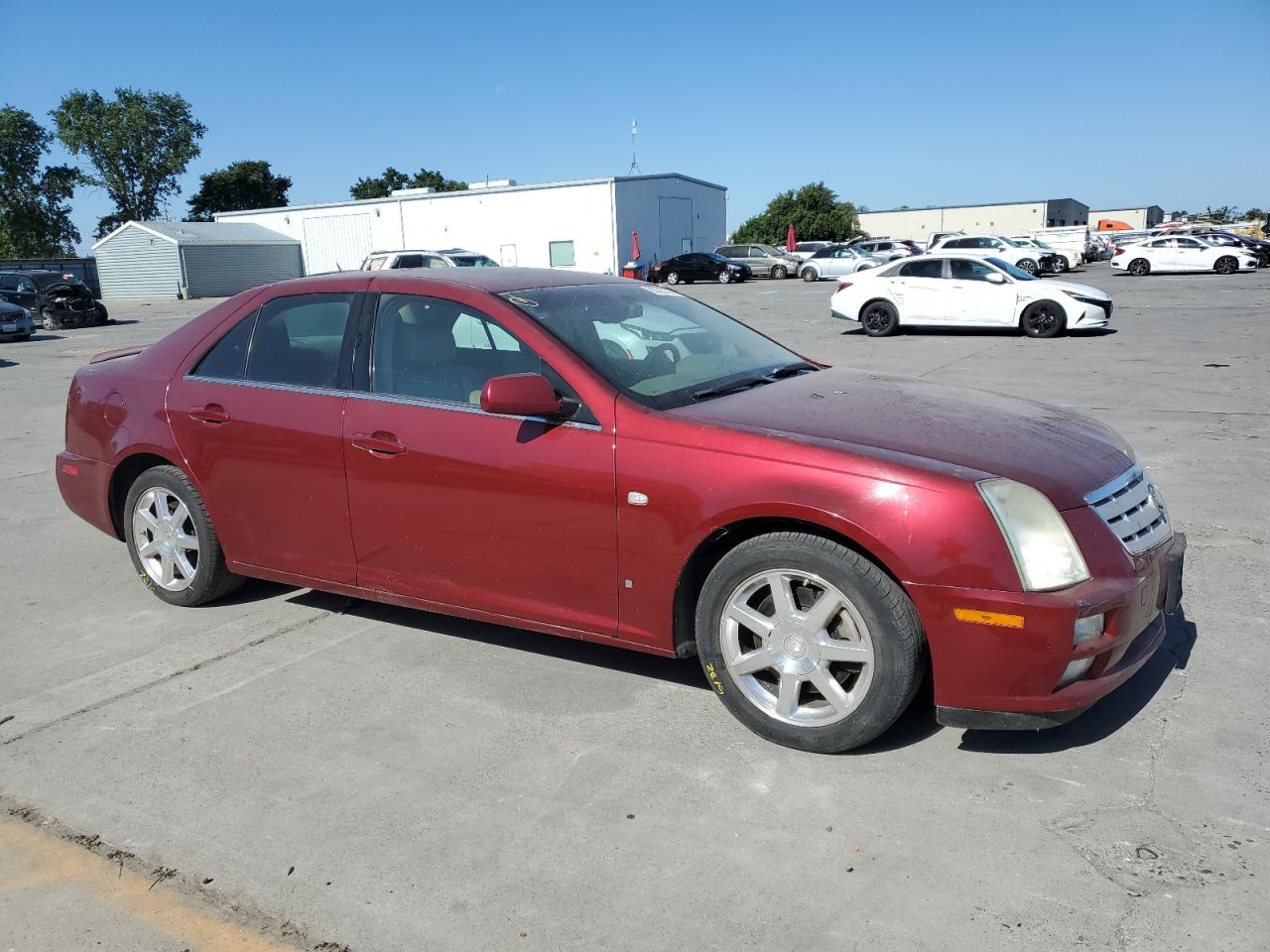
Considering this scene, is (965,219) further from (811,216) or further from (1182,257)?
(1182,257)

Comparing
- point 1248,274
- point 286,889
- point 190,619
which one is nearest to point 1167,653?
point 286,889

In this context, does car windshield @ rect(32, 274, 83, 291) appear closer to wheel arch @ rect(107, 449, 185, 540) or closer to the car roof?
wheel arch @ rect(107, 449, 185, 540)

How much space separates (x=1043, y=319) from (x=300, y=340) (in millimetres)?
15435

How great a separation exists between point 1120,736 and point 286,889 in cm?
272

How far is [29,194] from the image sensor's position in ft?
256

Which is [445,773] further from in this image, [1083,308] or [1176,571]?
[1083,308]

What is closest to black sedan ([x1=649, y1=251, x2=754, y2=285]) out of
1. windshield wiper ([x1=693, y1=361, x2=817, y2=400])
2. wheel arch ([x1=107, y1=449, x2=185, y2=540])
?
wheel arch ([x1=107, y1=449, x2=185, y2=540])

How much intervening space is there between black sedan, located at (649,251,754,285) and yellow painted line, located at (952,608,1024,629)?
39.8 m

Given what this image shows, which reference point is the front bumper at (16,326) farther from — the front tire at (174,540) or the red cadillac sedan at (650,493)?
the front tire at (174,540)

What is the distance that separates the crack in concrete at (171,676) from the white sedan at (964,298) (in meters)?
15.2

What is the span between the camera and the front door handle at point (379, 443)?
162 inches

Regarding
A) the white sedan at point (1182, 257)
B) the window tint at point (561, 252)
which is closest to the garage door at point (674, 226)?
the window tint at point (561, 252)

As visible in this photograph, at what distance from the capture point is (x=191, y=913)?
8.86 feet

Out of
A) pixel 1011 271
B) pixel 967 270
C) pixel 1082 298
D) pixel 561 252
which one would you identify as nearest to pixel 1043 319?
pixel 1082 298
